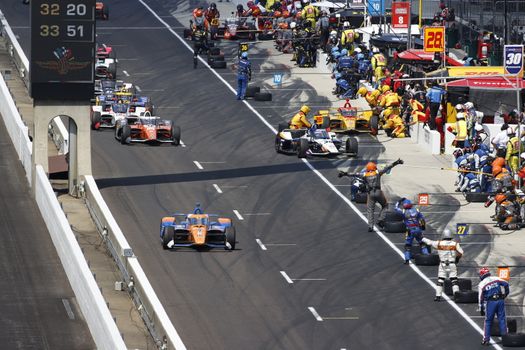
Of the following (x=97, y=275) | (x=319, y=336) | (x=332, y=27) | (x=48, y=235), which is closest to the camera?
(x=319, y=336)

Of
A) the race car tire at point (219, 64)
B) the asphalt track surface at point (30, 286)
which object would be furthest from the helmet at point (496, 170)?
the race car tire at point (219, 64)

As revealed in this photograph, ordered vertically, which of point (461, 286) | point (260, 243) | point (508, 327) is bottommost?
point (508, 327)

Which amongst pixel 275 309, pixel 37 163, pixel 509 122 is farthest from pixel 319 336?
pixel 509 122

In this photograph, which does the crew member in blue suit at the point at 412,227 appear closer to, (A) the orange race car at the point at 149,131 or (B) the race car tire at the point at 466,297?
(B) the race car tire at the point at 466,297

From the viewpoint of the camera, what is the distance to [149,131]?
68125 mm

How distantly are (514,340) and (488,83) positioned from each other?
77.1ft

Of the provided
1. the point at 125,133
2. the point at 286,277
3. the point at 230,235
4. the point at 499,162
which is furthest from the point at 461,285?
the point at 125,133

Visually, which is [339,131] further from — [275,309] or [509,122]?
[275,309]

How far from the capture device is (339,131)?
70000 mm

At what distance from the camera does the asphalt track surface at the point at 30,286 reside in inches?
1890

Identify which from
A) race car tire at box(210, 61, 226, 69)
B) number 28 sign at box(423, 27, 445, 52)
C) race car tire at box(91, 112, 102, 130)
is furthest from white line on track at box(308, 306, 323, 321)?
race car tire at box(210, 61, 226, 69)

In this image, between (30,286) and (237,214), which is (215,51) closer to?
(237,214)

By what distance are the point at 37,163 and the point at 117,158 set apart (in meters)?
5.55

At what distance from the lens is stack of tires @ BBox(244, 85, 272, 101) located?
76.6m
